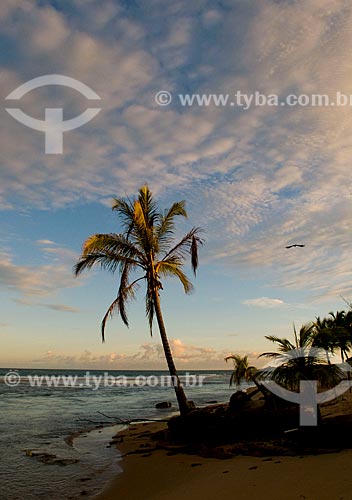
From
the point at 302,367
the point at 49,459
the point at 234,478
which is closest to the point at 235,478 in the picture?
the point at 234,478

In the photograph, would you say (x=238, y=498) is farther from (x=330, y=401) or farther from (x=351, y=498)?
(x=330, y=401)

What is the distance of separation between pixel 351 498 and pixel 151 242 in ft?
39.3

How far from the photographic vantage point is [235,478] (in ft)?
30.4

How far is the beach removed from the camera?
7.78 meters

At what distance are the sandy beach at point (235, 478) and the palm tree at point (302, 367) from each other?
7.62 feet

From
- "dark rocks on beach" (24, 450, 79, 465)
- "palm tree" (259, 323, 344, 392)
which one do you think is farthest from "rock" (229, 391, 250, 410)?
"dark rocks on beach" (24, 450, 79, 465)

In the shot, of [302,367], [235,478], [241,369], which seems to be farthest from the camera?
[241,369]

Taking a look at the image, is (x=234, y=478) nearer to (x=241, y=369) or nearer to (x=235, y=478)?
(x=235, y=478)

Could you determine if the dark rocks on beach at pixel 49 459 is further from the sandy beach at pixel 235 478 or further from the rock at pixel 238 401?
the rock at pixel 238 401

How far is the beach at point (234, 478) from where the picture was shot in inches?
306

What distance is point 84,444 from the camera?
59.8ft

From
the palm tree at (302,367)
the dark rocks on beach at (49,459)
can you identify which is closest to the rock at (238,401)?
the palm tree at (302,367)

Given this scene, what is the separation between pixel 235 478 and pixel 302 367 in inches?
169

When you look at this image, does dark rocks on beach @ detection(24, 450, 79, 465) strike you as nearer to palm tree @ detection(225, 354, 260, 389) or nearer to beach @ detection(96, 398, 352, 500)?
beach @ detection(96, 398, 352, 500)
